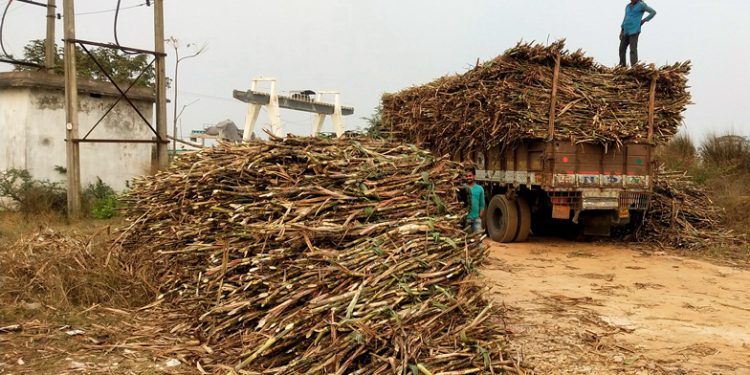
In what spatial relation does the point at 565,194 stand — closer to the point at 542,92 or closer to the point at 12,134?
the point at 542,92

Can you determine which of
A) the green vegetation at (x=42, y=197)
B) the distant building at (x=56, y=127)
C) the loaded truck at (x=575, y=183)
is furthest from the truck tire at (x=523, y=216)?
the distant building at (x=56, y=127)

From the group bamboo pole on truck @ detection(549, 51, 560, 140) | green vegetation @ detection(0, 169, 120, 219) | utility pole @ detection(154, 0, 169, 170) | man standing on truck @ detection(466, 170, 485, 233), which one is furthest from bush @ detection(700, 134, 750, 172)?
green vegetation @ detection(0, 169, 120, 219)

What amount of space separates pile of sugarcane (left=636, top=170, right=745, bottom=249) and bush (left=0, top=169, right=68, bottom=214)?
469 inches

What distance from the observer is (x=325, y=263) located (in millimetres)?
4398

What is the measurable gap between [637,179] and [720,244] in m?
1.77

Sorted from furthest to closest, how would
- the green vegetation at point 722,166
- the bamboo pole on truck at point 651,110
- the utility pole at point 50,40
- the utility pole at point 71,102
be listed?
the utility pole at point 50,40
the utility pole at point 71,102
the green vegetation at point 722,166
the bamboo pole on truck at point 651,110

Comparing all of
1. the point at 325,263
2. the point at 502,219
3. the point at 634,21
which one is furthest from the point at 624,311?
the point at 634,21

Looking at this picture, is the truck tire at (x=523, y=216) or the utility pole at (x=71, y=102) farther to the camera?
the utility pole at (x=71, y=102)

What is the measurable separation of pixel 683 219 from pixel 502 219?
128 inches

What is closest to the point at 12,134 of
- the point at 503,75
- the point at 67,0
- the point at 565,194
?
the point at 67,0

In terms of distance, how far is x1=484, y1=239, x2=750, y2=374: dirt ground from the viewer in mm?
4543

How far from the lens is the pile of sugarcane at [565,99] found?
9.78 metres

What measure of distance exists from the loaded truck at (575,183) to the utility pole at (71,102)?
27.5 ft

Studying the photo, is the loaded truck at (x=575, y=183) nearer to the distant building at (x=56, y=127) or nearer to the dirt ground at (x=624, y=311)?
the dirt ground at (x=624, y=311)
